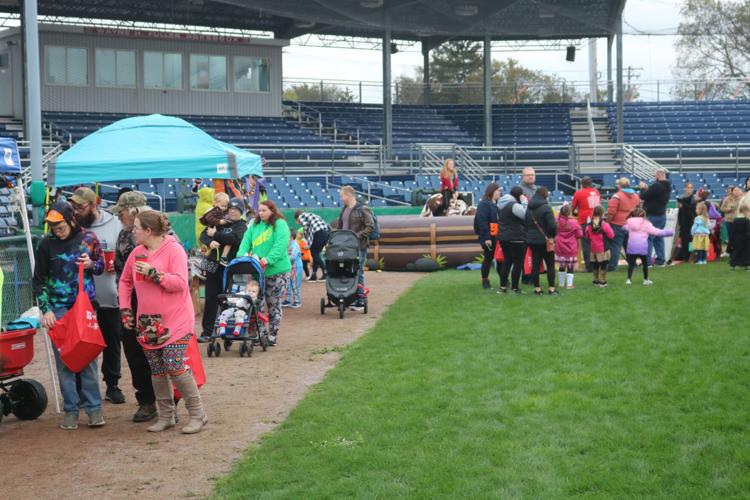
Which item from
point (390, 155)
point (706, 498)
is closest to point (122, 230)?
point (706, 498)

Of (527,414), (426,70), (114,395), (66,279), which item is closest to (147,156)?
(114,395)

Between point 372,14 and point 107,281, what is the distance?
30.9 meters

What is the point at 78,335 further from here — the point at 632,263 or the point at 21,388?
the point at 632,263

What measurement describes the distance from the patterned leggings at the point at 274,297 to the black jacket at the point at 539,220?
467cm

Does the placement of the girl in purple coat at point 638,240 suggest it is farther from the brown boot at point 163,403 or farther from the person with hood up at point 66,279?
the person with hood up at point 66,279

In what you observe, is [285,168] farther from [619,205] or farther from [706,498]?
[706,498]

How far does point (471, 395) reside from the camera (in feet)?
28.6

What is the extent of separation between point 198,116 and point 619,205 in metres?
25.2

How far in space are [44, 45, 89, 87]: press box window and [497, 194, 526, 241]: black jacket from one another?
27.4m

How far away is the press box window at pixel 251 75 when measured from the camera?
1693 inches

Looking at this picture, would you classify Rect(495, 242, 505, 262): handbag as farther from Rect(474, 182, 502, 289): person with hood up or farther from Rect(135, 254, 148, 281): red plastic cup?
Rect(135, 254, 148, 281): red plastic cup

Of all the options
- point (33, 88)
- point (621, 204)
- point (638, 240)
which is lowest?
point (638, 240)

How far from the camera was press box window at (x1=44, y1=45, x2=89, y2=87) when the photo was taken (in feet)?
127

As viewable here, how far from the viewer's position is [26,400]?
28.4ft
